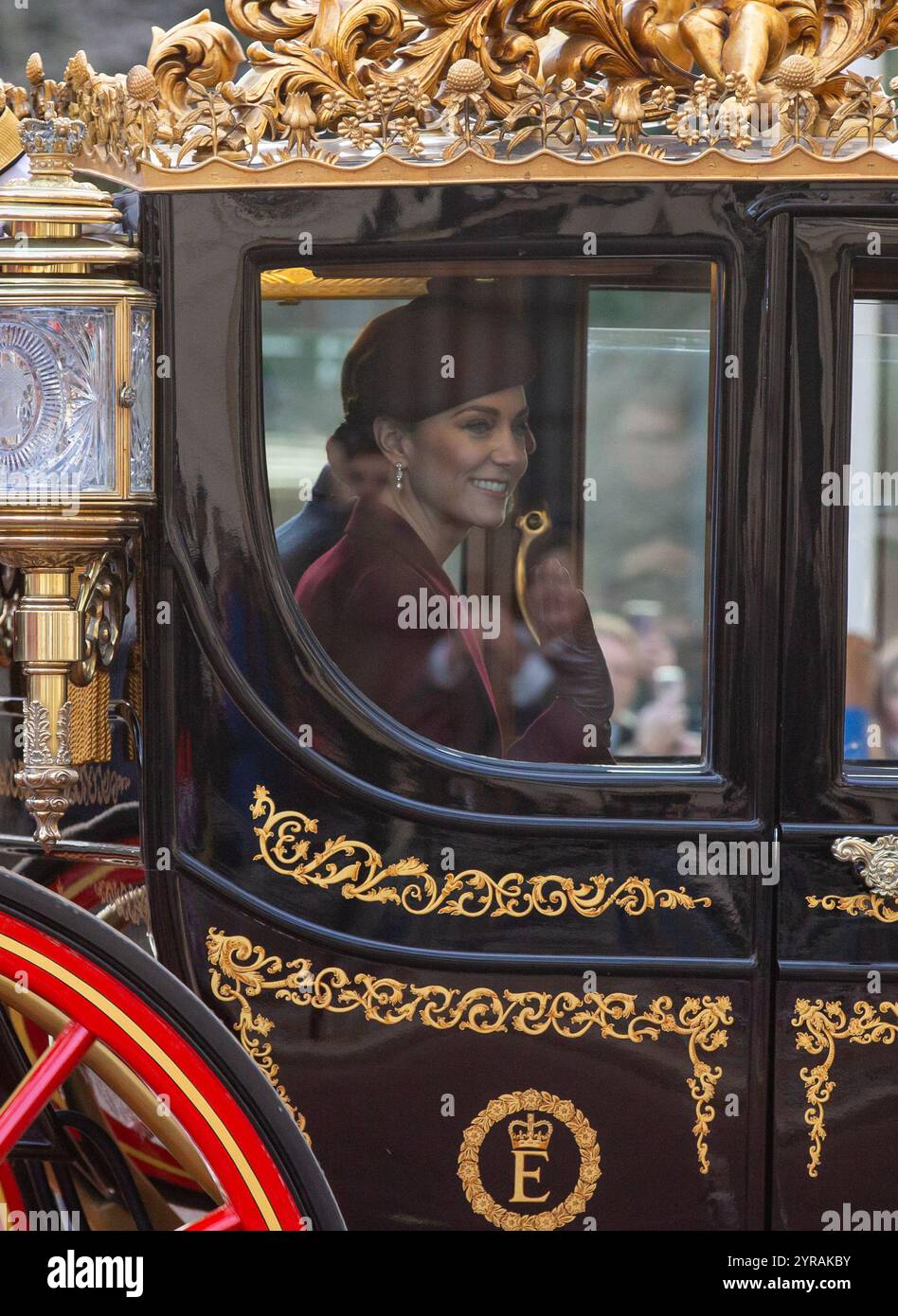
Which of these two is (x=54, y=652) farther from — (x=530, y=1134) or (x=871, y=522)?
(x=871, y=522)

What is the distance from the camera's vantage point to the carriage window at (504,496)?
185 centimetres

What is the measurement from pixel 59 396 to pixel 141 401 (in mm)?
102

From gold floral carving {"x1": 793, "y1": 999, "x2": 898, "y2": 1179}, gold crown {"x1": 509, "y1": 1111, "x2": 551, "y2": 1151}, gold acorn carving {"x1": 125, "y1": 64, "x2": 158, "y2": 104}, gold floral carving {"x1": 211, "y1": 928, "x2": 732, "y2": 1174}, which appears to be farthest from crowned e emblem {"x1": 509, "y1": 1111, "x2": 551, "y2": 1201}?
gold acorn carving {"x1": 125, "y1": 64, "x2": 158, "y2": 104}

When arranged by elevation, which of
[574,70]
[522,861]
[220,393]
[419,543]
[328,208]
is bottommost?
[522,861]

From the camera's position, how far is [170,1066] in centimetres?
182

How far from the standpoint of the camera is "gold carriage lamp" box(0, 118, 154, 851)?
1.79 metres

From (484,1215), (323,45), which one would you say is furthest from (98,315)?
(484,1215)

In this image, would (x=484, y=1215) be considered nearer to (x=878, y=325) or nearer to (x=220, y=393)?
(x=220, y=393)

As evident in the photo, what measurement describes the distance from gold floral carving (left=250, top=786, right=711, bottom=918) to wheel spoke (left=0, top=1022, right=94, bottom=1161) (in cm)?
32

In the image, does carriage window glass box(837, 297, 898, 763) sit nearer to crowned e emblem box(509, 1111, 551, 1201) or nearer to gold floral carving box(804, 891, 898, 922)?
gold floral carving box(804, 891, 898, 922)

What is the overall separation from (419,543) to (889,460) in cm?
63

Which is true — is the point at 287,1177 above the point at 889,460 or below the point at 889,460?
below

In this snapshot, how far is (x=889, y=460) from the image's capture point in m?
1.88

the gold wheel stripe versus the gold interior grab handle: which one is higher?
the gold interior grab handle
